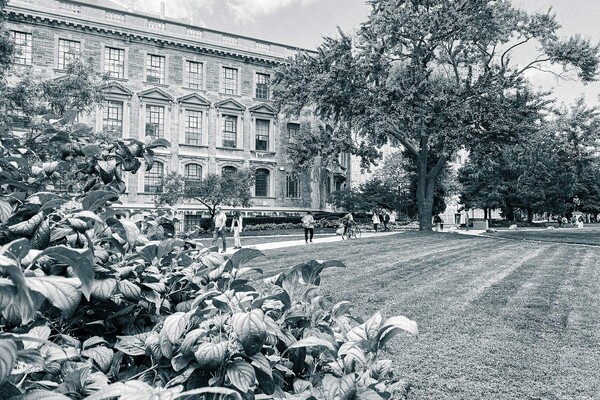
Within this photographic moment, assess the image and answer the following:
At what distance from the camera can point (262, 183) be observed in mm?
40125

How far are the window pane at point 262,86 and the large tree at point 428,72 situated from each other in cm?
1346

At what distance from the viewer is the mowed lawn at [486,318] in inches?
171

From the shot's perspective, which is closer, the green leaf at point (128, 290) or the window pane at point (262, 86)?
the green leaf at point (128, 290)

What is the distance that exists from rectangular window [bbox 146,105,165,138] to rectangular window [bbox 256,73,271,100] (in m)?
8.69

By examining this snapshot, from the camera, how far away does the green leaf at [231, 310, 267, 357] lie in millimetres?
1264

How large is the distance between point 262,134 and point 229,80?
5410 mm

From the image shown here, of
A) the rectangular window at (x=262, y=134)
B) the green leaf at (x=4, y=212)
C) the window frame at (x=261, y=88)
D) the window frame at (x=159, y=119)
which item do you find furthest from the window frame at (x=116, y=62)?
the green leaf at (x=4, y=212)

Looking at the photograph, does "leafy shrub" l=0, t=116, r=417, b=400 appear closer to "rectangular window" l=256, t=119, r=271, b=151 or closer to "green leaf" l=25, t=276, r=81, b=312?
"green leaf" l=25, t=276, r=81, b=312

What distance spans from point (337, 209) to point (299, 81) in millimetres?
17762

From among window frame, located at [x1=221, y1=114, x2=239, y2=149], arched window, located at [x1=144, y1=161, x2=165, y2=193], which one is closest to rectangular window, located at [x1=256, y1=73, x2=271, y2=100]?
window frame, located at [x1=221, y1=114, x2=239, y2=149]

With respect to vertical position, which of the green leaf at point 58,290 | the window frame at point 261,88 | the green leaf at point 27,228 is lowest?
the green leaf at point 58,290

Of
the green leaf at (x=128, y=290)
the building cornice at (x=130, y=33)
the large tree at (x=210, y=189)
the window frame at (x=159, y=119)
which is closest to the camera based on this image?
the green leaf at (x=128, y=290)

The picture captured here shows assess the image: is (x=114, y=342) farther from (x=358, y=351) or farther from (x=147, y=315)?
(x=358, y=351)

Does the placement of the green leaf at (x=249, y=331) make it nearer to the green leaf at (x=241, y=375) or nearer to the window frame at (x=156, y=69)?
the green leaf at (x=241, y=375)
